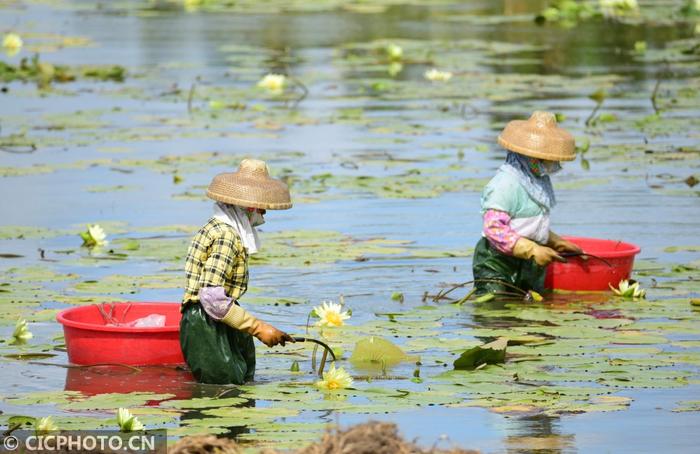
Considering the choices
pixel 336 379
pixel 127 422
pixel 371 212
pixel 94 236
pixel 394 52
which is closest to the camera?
pixel 127 422

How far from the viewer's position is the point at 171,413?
6.18 metres

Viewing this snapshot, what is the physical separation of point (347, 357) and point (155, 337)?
0.93 m

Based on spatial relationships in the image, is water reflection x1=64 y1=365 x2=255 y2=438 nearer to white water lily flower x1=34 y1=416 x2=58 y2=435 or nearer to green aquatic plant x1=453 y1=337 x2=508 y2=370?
white water lily flower x1=34 y1=416 x2=58 y2=435

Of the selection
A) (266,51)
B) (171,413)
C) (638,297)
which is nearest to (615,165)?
(638,297)

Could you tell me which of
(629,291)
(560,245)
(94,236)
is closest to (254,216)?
(560,245)

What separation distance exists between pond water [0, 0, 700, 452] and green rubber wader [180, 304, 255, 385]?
0.09 meters

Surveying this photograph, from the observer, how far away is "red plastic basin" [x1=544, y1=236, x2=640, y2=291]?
8461mm

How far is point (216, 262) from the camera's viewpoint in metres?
6.66

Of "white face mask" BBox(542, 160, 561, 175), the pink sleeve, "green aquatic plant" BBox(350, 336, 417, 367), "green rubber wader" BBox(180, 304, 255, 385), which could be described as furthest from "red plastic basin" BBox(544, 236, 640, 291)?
"green rubber wader" BBox(180, 304, 255, 385)

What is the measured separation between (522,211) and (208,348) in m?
2.47

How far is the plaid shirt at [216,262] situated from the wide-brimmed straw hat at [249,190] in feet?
0.50

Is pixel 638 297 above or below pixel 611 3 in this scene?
below

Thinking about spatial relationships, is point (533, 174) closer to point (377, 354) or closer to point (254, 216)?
point (377, 354)

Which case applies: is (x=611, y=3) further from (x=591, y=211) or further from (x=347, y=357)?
(x=347, y=357)
